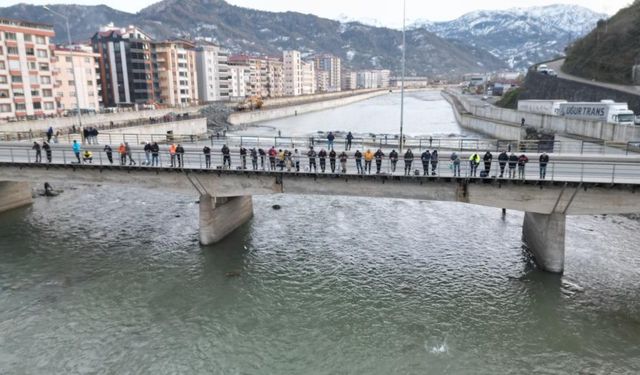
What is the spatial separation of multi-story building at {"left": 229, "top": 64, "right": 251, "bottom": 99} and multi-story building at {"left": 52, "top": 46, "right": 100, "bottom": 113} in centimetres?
7143

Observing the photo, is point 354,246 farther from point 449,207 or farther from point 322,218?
point 449,207

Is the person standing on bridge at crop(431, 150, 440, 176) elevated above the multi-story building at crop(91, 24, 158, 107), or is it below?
below

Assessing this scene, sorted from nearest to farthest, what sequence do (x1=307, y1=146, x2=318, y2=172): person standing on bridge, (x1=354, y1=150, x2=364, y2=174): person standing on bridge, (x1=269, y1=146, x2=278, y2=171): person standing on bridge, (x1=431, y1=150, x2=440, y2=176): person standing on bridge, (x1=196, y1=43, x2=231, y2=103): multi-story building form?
(x1=431, y1=150, x2=440, y2=176): person standing on bridge → (x1=354, y1=150, x2=364, y2=174): person standing on bridge → (x1=307, y1=146, x2=318, y2=172): person standing on bridge → (x1=269, y1=146, x2=278, y2=171): person standing on bridge → (x1=196, y1=43, x2=231, y2=103): multi-story building

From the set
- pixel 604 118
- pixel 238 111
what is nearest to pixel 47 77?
pixel 238 111

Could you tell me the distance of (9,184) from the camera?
4003 centimetres

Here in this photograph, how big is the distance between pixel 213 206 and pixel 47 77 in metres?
70.4

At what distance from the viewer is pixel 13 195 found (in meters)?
40.2

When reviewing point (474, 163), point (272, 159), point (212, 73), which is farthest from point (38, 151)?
point (212, 73)

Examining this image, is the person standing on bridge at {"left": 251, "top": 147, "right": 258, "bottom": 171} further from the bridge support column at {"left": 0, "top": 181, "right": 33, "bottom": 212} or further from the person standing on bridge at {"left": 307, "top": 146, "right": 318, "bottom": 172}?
the bridge support column at {"left": 0, "top": 181, "right": 33, "bottom": 212}

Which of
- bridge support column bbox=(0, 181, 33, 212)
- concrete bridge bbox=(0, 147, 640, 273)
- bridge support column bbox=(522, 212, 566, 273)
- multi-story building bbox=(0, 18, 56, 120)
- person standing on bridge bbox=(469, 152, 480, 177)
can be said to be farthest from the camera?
multi-story building bbox=(0, 18, 56, 120)

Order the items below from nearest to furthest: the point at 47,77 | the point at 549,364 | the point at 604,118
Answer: the point at 549,364, the point at 604,118, the point at 47,77

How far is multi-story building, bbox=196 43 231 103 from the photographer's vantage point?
14700cm

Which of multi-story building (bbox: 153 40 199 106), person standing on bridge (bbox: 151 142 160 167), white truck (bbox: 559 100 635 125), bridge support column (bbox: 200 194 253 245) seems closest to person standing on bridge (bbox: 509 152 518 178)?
bridge support column (bbox: 200 194 253 245)

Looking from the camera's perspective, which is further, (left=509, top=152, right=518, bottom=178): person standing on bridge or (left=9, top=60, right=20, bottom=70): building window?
(left=9, top=60, right=20, bottom=70): building window
